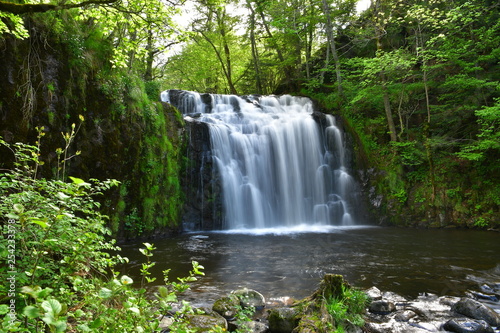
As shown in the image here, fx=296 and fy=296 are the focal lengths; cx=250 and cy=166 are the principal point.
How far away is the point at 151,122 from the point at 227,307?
24.5 ft

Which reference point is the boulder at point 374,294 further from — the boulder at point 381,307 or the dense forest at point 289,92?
the dense forest at point 289,92

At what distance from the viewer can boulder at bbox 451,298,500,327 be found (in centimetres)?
403

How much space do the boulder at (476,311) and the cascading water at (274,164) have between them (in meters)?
8.20

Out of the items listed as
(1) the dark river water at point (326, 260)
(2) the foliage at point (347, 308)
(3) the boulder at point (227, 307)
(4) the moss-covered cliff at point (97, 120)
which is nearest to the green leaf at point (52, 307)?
(2) the foliage at point (347, 308)

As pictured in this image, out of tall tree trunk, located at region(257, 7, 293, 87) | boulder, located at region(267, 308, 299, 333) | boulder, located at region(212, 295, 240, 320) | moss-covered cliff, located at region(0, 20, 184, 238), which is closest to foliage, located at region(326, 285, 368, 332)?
boulder, located at region(267, 308, 299, 333)

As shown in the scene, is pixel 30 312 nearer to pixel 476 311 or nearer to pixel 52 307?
pixel 52 307

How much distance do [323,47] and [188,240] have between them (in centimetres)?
1684

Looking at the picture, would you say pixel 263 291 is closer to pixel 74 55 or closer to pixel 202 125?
pixel 74 55

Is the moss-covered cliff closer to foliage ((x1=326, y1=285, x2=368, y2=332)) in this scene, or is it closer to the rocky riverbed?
the rocky riverbed

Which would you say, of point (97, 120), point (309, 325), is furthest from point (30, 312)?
point (97, 120)

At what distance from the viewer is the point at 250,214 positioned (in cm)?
1216

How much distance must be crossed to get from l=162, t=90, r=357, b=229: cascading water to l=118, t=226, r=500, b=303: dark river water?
1.89m

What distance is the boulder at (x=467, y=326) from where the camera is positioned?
12.5 feet

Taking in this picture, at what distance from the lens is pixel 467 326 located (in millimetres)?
3854
